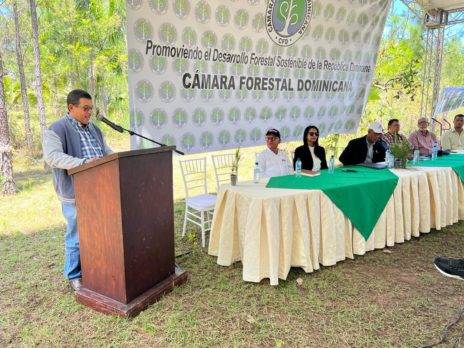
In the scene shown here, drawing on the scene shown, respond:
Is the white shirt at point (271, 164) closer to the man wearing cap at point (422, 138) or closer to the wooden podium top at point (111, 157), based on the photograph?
the wooden podium top at point (111, 157)

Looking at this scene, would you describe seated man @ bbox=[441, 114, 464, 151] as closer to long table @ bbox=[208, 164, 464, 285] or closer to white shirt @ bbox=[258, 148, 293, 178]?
long table @ bbox=[208, 164, 464, 285]

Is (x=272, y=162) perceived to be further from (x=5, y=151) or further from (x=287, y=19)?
(x=5, y=151)

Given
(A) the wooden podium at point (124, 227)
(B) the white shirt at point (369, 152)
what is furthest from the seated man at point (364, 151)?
(A) the wooden podium at point (124, 227)

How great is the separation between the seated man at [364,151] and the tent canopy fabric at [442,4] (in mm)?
3518

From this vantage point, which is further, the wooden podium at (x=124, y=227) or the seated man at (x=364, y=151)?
the seated man at (x=364, y=151)

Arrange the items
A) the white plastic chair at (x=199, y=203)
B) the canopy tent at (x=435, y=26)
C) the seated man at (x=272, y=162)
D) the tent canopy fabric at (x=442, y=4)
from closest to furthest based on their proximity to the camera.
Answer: the white plastic chair at (x=199, y=203) < the seated man at (x=272, y=162) < the tent canopy fabric at (x=442, y=4) < the canopy tent at (x=435, y=26)

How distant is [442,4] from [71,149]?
6921 mm

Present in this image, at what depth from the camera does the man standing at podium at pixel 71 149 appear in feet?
7.89

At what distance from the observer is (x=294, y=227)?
298 centimetres

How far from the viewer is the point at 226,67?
4.08 meters

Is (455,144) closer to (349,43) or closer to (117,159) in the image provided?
(349,43)

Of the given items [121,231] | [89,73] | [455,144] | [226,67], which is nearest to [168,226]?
[121,231]

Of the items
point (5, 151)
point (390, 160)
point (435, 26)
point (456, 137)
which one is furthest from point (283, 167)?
point (435, 26)

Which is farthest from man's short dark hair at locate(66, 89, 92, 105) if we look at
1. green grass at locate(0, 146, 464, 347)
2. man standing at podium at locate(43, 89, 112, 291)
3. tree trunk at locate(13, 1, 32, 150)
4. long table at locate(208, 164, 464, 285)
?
tree trunk at locate(13, 1, 32, 150)
